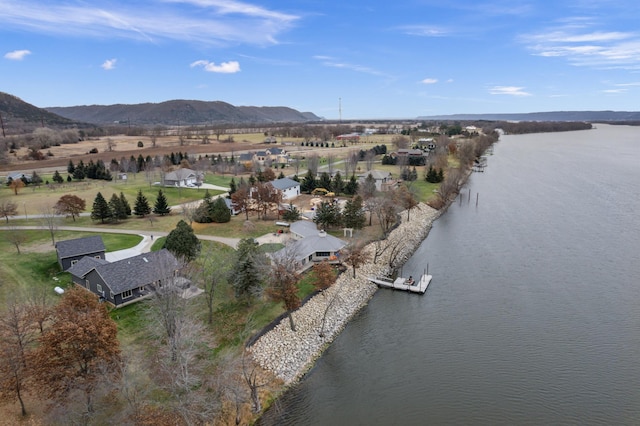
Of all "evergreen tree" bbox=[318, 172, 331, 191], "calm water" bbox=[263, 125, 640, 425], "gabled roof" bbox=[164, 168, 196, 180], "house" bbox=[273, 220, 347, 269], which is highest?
"gabled roof" bbox=[164, 168, 196, 180]

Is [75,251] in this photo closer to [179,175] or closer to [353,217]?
[353,217]

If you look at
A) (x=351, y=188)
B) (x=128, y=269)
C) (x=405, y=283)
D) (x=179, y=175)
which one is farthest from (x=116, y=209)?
(x=405, y=283)

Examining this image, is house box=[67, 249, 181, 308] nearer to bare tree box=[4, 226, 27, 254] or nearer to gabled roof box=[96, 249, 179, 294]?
gabled roof box=[96, 249, 179, 294]

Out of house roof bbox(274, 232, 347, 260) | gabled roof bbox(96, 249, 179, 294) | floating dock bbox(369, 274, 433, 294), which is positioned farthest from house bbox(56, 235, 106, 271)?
floating dock bbox(369, 274, 433, 294)

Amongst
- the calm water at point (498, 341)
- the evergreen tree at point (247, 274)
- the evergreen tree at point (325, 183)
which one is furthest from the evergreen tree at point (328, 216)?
the evergreen tree at point (325, 183)

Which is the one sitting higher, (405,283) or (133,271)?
(133,271)

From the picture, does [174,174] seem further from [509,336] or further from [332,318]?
[509,336]

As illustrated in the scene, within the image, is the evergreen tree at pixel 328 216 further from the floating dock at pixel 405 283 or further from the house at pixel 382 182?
the house at pixel 382 182
